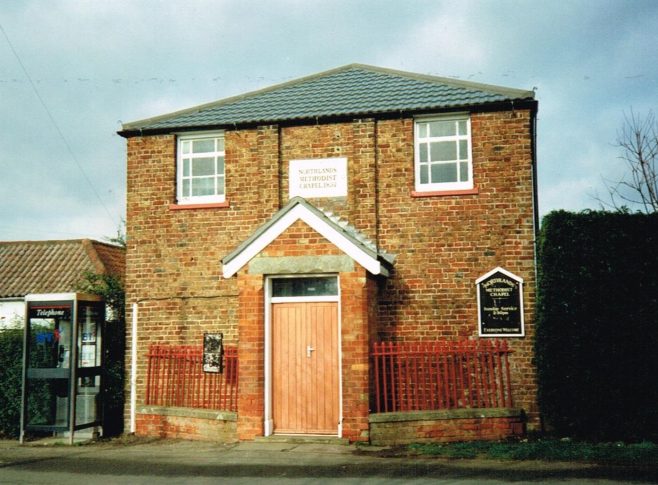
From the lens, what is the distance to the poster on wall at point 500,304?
41.6ft

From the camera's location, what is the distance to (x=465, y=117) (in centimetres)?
1349

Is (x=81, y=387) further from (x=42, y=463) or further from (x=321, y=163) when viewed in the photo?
(x=321, y=163)

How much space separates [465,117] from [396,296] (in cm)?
369

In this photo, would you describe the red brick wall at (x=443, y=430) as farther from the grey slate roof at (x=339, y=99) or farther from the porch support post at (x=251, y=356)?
the grey slate roof at (x=339, y=99)

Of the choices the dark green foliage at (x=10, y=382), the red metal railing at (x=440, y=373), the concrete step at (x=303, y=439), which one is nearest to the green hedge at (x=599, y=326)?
the red metal railing at (x=440, y=373)

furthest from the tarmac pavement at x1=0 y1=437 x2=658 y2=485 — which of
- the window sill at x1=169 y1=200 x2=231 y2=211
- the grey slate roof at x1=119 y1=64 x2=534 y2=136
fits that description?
the grey slate roof at x1=119 y1=64 x2=534 y2=136

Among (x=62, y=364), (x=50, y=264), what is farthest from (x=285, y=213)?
(x=50, y=264)

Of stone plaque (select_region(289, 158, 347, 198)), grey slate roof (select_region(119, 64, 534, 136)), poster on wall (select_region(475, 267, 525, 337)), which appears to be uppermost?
grey slate roof (select_region(119, 64, 534, 136))

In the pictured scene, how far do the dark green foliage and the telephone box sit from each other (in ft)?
1.56

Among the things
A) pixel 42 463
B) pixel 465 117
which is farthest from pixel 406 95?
pixel 42 463

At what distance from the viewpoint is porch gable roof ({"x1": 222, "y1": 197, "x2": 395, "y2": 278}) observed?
11.6 meters

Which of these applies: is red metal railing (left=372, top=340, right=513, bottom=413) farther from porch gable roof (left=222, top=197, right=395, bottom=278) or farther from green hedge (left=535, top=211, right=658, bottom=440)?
porch gable roof (left=222, top=197, right=395, bottom=278)

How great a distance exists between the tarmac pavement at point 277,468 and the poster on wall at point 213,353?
1551 mm

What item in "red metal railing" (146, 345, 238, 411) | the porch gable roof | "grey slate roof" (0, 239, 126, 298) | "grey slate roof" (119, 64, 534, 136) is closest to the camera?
the porch gable roof
